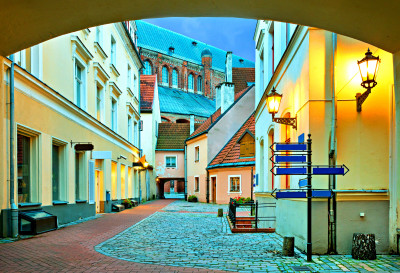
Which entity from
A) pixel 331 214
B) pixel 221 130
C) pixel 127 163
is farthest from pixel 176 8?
pixel 221 130

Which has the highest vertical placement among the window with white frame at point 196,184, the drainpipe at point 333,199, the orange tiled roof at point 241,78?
the orange tiled roof at point 241,78

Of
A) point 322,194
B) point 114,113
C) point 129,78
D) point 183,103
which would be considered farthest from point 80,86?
point 183,103

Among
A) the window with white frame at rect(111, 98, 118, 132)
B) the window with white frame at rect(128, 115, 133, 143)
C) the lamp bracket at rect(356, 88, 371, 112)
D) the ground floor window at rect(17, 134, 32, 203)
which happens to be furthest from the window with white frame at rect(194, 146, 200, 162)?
the lamp bracket at rect(356, 88, 371, 112)

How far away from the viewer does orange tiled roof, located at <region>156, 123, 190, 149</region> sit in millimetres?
A: 41062

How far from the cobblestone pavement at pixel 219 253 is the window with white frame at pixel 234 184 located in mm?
16118

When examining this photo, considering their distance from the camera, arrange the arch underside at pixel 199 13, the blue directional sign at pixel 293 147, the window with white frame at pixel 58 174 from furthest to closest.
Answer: the window with white frame at pixel 58 174 < the blue directional sign at pixel 293 147 < the arch underside at pixel 199 13

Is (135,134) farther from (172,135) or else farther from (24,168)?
(24,168)

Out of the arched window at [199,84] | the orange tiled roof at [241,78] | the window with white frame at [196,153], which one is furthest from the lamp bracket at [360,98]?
the arched window at [199,84]

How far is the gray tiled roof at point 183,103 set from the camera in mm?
52094

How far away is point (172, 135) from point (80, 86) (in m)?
26.8

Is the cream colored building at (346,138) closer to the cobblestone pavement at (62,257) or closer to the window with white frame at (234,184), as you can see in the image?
the cobblestone pavement at (62,257)

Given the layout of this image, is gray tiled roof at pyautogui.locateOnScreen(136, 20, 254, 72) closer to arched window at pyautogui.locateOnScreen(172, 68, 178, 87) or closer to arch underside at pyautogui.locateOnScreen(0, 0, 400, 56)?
arched window at pyautogui.locateOnScreen(172, 68, 178, 87)

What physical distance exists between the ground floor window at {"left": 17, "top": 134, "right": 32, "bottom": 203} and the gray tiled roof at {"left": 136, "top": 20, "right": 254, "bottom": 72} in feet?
154

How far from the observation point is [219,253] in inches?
314
